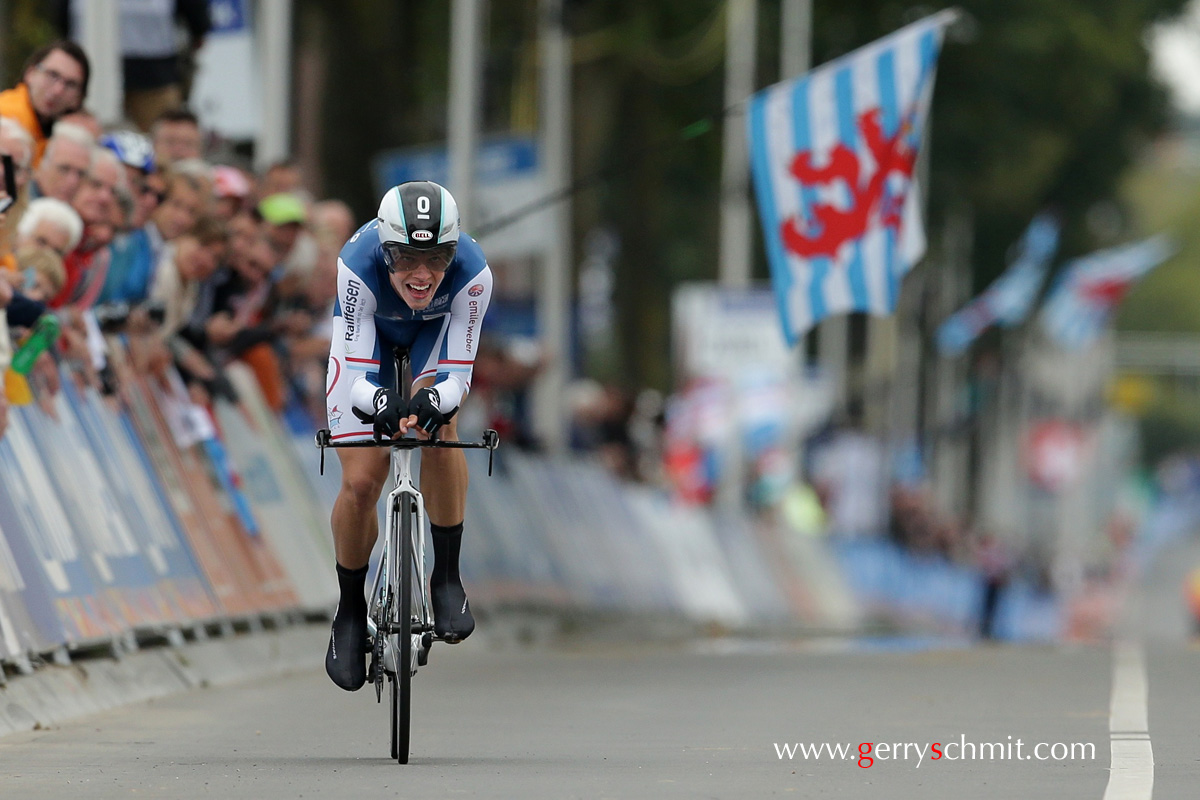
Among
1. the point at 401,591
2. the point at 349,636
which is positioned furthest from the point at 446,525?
the point at 401,591

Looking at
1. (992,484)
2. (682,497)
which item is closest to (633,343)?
(682,497)

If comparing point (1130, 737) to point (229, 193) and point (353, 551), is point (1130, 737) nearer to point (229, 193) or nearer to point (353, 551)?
point (353, 551)

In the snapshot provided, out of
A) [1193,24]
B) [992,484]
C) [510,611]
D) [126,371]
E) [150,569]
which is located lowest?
[992,484]

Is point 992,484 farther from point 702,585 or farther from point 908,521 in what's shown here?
point 702,585

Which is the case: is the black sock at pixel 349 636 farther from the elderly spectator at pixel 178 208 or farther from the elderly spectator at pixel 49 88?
the elderly spectator at pixel 178 208

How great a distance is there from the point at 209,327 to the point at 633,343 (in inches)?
1108

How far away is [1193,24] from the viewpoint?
44.6 metres

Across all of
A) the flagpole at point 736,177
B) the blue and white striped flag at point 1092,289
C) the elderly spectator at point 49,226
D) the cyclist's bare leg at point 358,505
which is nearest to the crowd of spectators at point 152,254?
the elderly spectator at point 49,226

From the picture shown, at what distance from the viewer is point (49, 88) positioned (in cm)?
1338

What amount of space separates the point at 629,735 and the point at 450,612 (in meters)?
1.19

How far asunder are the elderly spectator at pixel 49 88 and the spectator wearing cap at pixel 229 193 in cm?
228

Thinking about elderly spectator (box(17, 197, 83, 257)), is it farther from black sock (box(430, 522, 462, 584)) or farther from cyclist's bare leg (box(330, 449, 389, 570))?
black sock (box(430, 522, 462, 584))

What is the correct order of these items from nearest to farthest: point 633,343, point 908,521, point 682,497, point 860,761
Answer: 1. point 860,761
2. point 682,497
3. point 633,343
4. point 908,521

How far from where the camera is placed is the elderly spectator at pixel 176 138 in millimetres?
→ 15352
